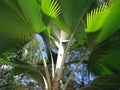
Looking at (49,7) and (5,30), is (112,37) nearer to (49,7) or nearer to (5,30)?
(49,7)

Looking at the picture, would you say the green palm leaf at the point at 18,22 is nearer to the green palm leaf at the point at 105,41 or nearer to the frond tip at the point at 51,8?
the frond tip at the point at 51,8

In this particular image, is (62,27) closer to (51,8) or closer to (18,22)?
(51,8)

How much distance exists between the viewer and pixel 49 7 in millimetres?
3971

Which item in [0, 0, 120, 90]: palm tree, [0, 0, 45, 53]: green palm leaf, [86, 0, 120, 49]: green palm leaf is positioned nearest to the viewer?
[86, 0, 120, 49]: green palm leaf

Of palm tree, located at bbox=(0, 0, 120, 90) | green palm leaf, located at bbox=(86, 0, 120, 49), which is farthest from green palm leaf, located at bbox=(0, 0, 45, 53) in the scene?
green palm leaf, located at bbox=(86, 0, 120, 49)

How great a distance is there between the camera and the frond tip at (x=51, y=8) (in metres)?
3.90

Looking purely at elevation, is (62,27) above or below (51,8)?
below

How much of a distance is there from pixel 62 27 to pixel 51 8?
0.36 meters

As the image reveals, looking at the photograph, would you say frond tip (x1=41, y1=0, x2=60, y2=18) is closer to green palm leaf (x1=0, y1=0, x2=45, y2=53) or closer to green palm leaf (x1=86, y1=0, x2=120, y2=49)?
green palm leaf (x1=0, y1=0, x2=45, y2=53)

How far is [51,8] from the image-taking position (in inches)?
157

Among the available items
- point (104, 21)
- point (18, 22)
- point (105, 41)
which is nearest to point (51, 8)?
point (18, 22)

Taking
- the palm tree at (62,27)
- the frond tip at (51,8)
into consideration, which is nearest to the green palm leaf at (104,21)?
the palm tree at (62,27)

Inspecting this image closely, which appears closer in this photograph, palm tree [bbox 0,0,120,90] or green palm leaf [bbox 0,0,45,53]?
palm tree [bbox 0,0,120,90]

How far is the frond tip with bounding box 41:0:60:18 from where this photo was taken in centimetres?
390
